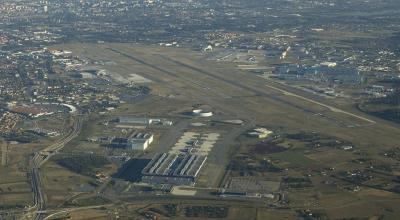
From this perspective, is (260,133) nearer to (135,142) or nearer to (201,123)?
(201,123)

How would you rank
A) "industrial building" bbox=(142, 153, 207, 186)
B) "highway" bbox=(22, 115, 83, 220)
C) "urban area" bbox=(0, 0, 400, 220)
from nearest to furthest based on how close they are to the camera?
"highway" bbox=(22, 115, 83, 220) → "urban area" bbox=(0, 0, 400, 220) → "industrial building" bbox=(142, 153, 207, 186)

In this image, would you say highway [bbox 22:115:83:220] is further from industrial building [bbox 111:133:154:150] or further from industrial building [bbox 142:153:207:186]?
industrial building [bbox 142:153:207:186]

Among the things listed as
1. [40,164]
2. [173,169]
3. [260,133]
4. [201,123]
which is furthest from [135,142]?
[260,133]

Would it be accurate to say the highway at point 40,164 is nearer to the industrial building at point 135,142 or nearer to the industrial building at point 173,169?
the industrial building at point 135,142

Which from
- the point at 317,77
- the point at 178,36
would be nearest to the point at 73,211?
the point at 317,77

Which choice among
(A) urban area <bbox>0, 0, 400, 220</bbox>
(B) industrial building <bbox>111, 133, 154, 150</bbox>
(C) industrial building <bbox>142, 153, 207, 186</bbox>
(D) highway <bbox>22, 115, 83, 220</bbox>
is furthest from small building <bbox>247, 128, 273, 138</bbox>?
(D) highway <bbox>22, 115, 83, 220</bbox>

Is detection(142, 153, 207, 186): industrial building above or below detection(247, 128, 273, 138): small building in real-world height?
above

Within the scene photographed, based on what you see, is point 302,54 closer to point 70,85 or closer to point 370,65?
point 370,65
